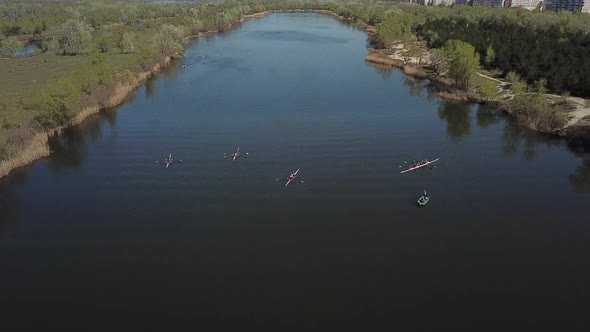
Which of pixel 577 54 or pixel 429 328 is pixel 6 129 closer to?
pixel 429 328

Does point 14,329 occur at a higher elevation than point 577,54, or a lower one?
lower

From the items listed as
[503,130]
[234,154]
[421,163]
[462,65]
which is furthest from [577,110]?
[234,154]

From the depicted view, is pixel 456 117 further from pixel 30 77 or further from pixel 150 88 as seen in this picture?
pixel 30 77

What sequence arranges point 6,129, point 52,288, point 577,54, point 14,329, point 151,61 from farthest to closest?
point 151,61 → point 577,54 → point 6,129 → point 52,288 → point 14,329

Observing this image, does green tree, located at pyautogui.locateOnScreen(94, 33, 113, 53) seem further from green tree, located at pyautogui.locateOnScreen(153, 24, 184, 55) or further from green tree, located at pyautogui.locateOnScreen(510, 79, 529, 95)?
green tree, located at pyautogui.locateOnScreen(510, 79, 529, 95)

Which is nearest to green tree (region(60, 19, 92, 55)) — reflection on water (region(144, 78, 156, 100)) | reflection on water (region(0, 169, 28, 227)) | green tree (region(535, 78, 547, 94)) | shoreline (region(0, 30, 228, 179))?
shoreline (region(0, 30, 228, 179))

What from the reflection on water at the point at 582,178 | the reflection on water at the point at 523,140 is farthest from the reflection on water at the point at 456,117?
the reflection on water at the point at 582,178

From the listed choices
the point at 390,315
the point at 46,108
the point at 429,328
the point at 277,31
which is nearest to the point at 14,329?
the point at 390,315

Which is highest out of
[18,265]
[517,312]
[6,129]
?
[6,129]
